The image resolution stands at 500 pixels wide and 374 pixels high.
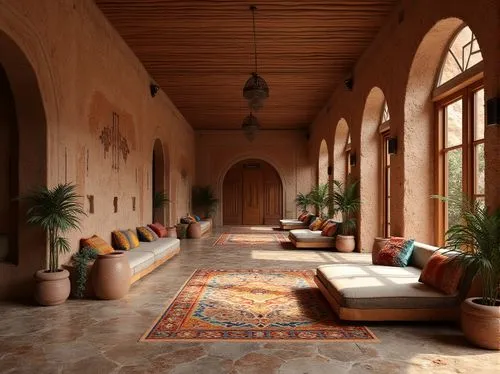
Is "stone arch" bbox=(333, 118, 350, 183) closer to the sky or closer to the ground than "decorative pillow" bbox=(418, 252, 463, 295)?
closer to the sky

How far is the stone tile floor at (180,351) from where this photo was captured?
3.29 meters

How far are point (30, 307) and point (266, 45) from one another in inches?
238

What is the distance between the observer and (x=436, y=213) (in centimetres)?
664

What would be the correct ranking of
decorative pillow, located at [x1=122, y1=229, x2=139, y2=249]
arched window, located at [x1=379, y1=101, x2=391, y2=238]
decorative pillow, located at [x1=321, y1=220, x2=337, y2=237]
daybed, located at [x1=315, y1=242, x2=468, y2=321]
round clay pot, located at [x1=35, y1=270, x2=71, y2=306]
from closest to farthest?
daybed, located at [x1=315, y1=242, x2=468, y2=321]
round clay pot, located at [x1=35, y1=270, x2=71, y2=306]
decorative pillow, located at [x1=122, y1=229, x2=139, y2=249]
arched window, located at [x1=379, y1=101, x2=391, y2=238]
decorative pillow, located at [x1=321, y1=220, x2=337, y2=237]

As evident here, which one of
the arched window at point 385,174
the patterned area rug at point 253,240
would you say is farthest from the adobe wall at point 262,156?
the arched window at point 385,174

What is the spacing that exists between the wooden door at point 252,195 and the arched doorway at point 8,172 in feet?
48.0

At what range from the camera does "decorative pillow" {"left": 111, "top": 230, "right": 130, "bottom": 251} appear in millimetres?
7379

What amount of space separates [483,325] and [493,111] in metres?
2.04

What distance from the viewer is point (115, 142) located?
25.5 ft

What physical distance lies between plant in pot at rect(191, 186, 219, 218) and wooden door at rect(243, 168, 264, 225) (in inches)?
94.4

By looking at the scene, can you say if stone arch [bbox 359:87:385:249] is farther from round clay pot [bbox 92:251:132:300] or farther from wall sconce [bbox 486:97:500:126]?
round clay pot [bbox 92:251:132:300]

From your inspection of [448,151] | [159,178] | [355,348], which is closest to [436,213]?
[448,151]

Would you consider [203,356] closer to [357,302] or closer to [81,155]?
[357,302]

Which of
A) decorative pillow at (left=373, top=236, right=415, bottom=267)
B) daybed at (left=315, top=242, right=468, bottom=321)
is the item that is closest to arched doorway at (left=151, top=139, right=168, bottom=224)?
decorative pillow at (left=373, top=236, right=415, bottom=267)
